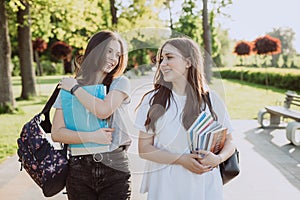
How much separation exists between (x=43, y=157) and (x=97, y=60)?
590mm

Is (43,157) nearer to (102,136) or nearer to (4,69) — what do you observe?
(102,136)

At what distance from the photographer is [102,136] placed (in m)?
2.04

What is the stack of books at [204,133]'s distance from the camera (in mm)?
1964

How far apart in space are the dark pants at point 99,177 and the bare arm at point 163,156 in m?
0.13

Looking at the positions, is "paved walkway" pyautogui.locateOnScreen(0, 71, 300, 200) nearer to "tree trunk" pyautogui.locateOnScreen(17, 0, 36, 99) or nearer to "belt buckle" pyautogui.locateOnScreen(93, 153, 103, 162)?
A: "belt buckle" pyautogui.locateOnScreen(93, 153, 103, 162)

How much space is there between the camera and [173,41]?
6.69ft

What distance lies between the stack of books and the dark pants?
1.24 ft

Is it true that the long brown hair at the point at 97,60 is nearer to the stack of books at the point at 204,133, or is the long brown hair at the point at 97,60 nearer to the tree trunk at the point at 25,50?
the stack of books at the point at 204,133

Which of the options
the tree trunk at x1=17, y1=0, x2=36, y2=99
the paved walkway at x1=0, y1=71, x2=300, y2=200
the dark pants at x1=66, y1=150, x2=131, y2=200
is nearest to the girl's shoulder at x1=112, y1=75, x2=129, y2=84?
the dark pants at x1=66, y1=150, x2=131, y2=200

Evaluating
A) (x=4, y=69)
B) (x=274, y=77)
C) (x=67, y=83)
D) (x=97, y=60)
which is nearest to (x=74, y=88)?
(x=67, y=83)

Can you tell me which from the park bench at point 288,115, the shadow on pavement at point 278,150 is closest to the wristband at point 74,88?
the shadow on pavement at point 278,150

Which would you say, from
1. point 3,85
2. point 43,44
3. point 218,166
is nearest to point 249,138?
point 218,166

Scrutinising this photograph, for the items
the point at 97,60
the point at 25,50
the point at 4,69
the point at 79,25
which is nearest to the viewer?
the point at 97,60

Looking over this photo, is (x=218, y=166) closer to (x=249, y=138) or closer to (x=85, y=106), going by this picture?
(x=85, y=106)
